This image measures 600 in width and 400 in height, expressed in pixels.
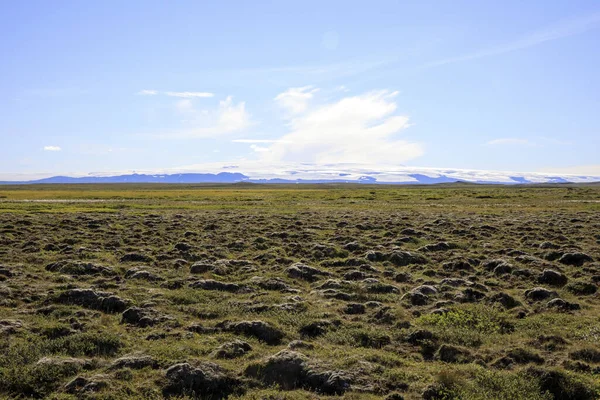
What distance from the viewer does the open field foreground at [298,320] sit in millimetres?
10008

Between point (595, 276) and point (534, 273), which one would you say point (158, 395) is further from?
point (595, 276)

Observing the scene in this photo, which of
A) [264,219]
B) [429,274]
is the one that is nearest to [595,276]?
[429,274]

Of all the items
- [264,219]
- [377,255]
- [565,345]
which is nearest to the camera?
[565,345]

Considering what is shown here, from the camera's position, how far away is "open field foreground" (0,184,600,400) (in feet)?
32.8

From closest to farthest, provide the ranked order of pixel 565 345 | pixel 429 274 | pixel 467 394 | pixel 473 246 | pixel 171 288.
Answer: pixel 467 394
pixel 565 345
pixel 171 288
pixel 429 274
pixel 473 246

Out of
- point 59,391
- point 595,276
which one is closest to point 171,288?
point 59,391

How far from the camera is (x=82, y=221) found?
40969mm

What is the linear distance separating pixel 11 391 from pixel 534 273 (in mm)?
20393

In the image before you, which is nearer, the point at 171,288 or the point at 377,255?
the point at 171,288

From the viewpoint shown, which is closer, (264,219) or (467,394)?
(467,394)

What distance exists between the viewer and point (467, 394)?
930cm

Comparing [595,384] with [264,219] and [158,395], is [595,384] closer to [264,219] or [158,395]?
[158,395]

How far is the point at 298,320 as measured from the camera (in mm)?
14258

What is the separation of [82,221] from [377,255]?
2838 cm
